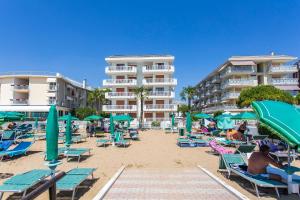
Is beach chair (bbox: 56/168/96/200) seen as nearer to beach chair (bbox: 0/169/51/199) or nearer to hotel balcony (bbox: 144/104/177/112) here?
beach chair (bbox: 0/169/51/199)

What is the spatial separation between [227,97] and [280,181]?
1954 inches

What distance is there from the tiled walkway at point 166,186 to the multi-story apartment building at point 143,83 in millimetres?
38128

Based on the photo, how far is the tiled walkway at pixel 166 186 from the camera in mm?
6277

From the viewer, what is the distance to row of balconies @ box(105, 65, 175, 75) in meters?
48.7

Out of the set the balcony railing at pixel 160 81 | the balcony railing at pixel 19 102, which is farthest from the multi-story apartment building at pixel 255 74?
the balcony railing at pixel 19 102

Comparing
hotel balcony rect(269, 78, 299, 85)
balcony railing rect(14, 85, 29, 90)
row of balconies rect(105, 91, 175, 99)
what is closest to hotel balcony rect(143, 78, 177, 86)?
row of balconies rect(105, 91, 175, 99)

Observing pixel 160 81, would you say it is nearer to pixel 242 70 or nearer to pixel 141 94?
pixel 141 94

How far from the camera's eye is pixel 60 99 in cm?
5300

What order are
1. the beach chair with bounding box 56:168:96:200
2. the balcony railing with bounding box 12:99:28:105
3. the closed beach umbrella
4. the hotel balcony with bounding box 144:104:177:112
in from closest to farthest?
1. the beach chair with bounding box 56:168:96:200
2. the closed beach umbrella
3. the hotel balcony with bounding box 144:104:177:112
4. the balcony railing with bounding box 12:99:28:105

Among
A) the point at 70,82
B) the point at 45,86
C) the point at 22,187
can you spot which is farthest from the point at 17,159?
the point at 70,82

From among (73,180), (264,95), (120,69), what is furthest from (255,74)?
(73,180)

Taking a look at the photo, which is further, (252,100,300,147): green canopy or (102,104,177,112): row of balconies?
(102,104,177,112): row of balconies

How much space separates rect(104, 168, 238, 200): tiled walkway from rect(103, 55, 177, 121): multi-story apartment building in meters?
38.1

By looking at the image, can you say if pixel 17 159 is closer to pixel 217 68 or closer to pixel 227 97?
pixel 227 97
